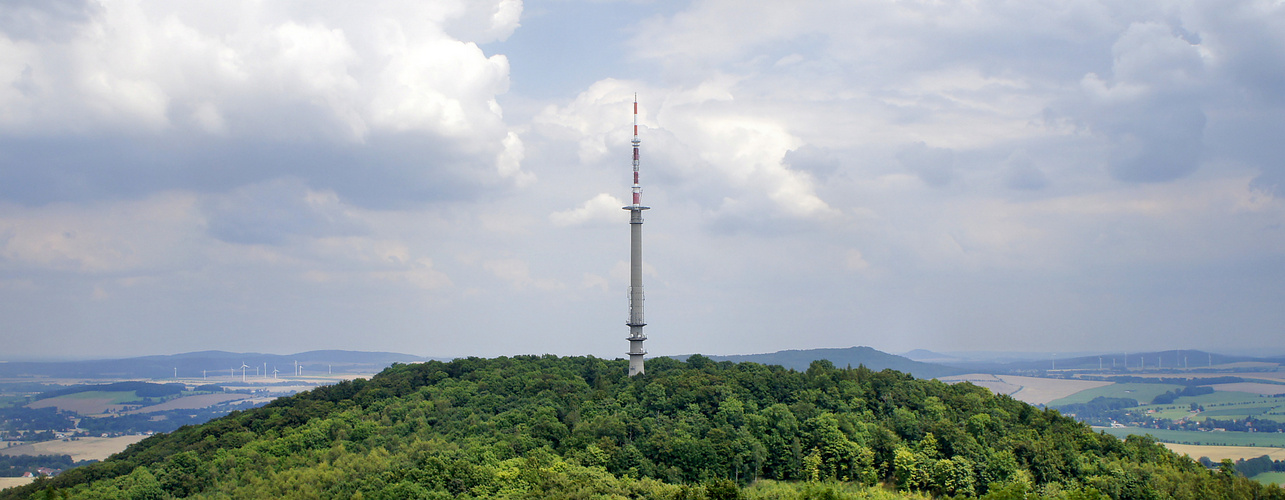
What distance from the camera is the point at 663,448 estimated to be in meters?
95.4

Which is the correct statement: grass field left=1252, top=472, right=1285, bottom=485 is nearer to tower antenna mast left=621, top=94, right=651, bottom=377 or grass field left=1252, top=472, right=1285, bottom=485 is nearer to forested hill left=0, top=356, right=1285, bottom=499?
forested hill left=0, top=356, right=1285, bottom=499

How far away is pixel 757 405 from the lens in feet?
363

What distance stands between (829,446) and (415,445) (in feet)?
155

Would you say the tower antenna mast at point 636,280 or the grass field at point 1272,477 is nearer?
the tower antenna mast at point 636,280

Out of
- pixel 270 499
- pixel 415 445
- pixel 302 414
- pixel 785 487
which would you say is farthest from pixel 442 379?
pixel 785 487

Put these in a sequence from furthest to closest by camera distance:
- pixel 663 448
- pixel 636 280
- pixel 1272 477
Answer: pixel 1272 477
pixel 636 280
pixel 663 448

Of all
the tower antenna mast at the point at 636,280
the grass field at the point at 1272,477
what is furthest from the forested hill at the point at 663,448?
the grass field at the point at 1272,477

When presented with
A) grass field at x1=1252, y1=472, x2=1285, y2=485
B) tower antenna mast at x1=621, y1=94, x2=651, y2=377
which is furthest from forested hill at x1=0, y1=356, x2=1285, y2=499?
grass field at x1=1252, y1=472, x2=1285, y2=485

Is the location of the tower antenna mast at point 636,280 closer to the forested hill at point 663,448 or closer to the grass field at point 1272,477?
the forested hill at point 663,448

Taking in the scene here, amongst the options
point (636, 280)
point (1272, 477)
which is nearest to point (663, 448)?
point (636, 280)

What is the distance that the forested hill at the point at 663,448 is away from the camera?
8981 cm

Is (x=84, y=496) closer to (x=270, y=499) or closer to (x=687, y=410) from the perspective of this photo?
(x=270, y=499)

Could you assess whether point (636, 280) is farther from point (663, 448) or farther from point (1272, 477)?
point (1272, 477)

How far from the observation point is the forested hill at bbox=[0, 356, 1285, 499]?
89.8 m
